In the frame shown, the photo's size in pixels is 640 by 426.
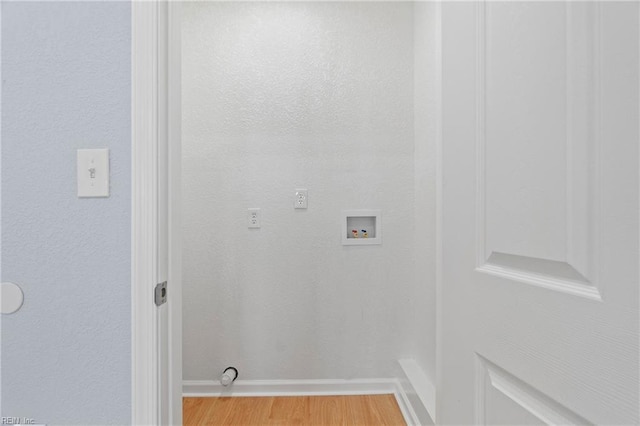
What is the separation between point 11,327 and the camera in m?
0.77

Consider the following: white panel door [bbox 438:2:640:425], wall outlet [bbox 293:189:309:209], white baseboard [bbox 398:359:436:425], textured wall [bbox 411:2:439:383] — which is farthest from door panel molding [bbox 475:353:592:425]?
wall outlet [bbox 293:189:309:209]

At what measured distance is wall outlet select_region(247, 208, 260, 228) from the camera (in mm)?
1971

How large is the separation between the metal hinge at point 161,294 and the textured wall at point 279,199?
1.18 m

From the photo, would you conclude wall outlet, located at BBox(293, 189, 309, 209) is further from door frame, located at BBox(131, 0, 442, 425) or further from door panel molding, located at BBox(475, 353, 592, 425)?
door panel molding, located at BBox(475, 353, 592, 425)

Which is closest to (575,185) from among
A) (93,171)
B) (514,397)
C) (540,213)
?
(540,213)

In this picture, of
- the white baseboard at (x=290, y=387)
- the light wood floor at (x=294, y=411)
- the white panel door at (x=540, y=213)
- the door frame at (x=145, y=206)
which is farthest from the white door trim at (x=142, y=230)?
the white baseboard at (x=290, y=387)

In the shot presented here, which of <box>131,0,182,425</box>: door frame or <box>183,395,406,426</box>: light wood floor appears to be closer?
<box>131,0,182,425</box>: door frame

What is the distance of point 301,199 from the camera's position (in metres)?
1.97

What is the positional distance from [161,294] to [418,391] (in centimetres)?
137

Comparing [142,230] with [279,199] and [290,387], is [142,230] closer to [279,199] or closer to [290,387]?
[279,199]

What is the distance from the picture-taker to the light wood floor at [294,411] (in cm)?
170

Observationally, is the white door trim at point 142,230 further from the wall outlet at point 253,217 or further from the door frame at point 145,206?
the wall outlet at point 253,217

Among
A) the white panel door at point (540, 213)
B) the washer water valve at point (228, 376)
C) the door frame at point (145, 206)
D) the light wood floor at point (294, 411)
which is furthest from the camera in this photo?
the washer water valve at point (228, 376)

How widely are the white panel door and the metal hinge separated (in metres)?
0.68
